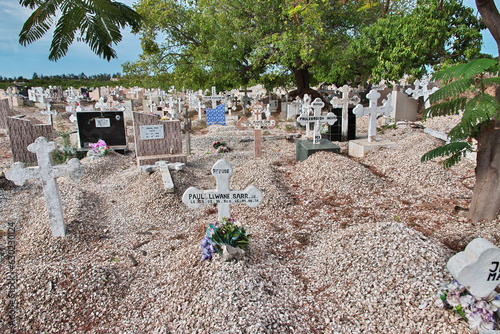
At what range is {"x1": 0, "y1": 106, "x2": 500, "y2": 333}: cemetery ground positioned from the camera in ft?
10.5

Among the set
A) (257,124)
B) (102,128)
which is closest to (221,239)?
(257,124)

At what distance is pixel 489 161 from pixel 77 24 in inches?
318

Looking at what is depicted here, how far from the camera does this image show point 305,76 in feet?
65.6

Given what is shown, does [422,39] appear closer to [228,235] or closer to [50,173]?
[228,235]

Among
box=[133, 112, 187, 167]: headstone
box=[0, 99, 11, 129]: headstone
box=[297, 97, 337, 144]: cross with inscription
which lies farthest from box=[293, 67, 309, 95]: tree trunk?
box=[0, 99, 11, 129]: headstone

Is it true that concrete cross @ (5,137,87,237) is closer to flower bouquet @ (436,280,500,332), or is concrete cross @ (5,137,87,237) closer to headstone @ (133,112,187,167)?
headstone @ (133,112,187,167)

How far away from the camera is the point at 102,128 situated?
10.2 m

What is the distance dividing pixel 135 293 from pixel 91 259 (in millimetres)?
1073

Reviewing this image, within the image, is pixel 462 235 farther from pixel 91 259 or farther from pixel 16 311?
pixel 16 311

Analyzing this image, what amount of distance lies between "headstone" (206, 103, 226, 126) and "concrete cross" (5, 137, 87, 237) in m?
11.1

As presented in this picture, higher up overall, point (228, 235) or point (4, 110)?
point (4, 110)

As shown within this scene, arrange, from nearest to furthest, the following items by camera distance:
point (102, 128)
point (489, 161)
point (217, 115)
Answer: point (489, 161) < point (102, 128) < point (217, 115)

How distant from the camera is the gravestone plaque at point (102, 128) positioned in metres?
9.99

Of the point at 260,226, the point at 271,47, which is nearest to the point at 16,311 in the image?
the point at 260,226
